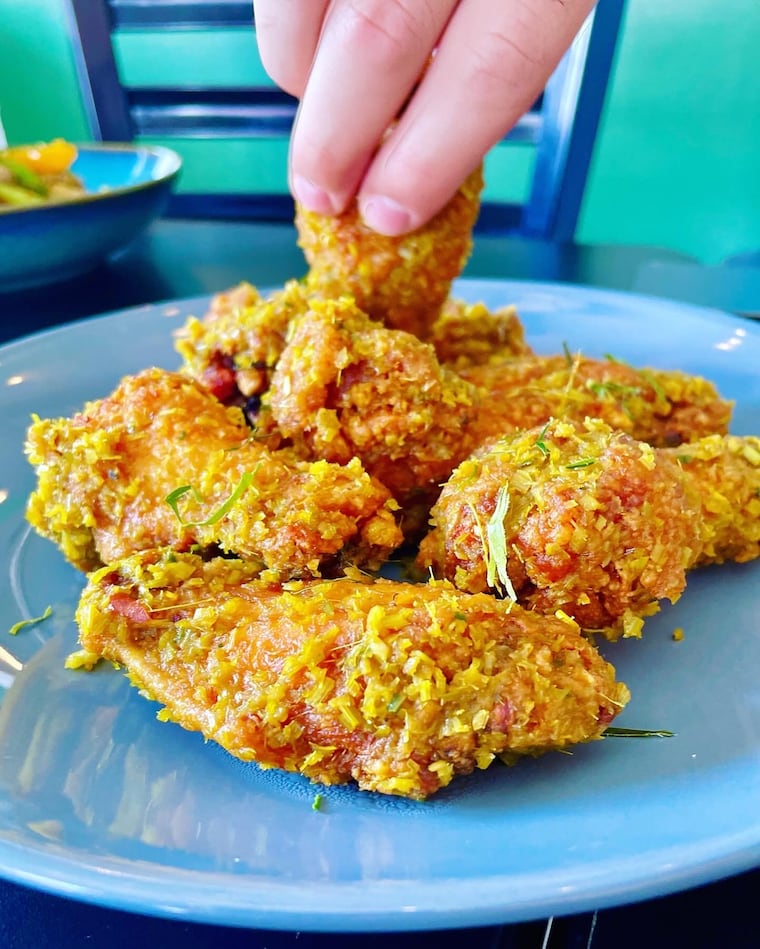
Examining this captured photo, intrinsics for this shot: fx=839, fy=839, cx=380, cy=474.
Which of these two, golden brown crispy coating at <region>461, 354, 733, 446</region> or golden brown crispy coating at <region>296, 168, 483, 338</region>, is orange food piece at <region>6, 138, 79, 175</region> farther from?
golden brown crispy coating at <region>461, 354, 733, 446</region>

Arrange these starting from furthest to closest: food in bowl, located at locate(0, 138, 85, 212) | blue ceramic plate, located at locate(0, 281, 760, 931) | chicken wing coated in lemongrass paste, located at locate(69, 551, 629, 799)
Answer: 1. food in bowl, located at locate(0, 138, 85, 212)
2. chicken wing coated in lemongrass paste, located at locate(69, 551, 629, 799)
3. blue ceramic plate, located at locate(0, 281, 760, 931)

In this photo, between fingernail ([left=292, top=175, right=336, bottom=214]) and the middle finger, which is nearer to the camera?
the middle finger

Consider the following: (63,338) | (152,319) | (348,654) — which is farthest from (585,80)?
(348,654)

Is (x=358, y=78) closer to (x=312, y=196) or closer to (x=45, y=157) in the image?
(x=312, y=196)

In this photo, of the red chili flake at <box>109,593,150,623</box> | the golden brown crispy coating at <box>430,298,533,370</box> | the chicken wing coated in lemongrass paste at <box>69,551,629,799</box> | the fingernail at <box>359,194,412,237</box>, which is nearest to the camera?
the chicken wing coated in lemongrass paste at <box>69,551,629,799</box>

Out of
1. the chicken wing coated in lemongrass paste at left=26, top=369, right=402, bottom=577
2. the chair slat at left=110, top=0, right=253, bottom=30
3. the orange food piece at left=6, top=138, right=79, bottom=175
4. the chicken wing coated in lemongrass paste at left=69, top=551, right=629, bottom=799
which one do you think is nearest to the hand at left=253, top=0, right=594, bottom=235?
the chicken wing coated in lemongrass paste at left=26, top=369, right=402, bottom=577

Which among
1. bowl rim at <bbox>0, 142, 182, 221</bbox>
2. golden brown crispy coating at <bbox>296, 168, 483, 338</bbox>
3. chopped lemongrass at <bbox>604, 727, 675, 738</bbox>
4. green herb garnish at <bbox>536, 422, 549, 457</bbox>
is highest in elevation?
golden brown crispy coating at <bbox>296, 168, 483, 338</bbox>

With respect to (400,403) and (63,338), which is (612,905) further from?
(63,338)
